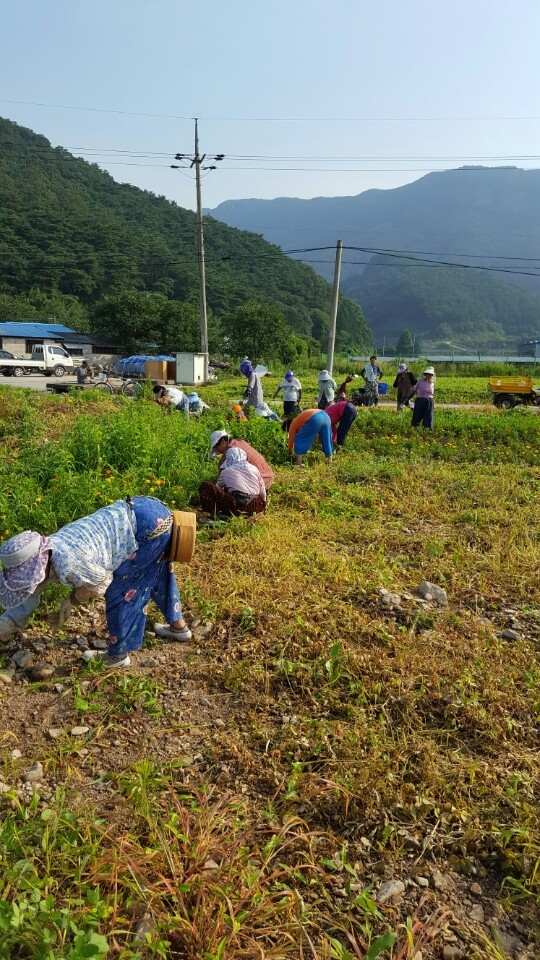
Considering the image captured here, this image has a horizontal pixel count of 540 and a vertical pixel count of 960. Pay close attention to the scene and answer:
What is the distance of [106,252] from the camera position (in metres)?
60.4

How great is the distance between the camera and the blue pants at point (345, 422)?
27.1 ft

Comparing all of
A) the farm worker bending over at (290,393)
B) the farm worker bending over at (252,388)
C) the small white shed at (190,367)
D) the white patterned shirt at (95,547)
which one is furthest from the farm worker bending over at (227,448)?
the small white shed at (190,367)

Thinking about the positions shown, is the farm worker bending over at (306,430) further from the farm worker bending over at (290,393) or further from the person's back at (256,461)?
the farm worker bending over at (290,393)

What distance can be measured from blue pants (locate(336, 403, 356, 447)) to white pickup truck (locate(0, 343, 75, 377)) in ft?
76.4

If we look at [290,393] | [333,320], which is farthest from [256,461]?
[333,320]

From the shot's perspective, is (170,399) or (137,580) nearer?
(137,580)

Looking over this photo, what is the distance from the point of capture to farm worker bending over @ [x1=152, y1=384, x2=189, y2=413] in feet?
28.5

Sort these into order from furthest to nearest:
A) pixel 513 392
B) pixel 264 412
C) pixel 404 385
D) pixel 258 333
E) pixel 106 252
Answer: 1. pixel 106 252
2. pixel 258 333
3. pixel 513 392
4. pixel 404 385
5. pixel 264 412

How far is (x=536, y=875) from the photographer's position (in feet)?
6.82

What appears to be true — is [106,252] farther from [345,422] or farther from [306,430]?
[306,430]

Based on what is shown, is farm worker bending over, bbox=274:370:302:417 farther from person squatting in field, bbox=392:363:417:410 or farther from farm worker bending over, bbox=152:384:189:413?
person squatting in field, bbox=392:363:417:410

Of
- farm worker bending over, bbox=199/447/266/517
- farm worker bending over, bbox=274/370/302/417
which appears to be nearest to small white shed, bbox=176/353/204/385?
farm worker bending over, bbox=274/370/302/417

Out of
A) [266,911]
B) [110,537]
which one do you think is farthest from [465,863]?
[110,537]

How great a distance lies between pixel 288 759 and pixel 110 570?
3.95 feet
